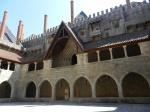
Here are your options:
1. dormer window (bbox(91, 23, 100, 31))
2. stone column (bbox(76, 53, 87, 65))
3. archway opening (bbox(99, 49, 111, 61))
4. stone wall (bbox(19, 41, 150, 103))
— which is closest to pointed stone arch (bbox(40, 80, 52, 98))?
stone wall (bbox(19, 41, 150, 103))

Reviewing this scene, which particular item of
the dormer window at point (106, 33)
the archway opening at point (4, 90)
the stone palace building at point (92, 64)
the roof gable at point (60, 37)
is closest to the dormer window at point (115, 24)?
the stone palace building at point (92, 64)

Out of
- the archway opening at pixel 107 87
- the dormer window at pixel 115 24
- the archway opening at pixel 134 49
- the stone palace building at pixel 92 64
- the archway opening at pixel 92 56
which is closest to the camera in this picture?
the stone palace building at pixel 92 64

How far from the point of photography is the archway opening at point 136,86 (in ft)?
43.6

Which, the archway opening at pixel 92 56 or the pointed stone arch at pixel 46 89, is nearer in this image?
the archway opening at pixel 92 56

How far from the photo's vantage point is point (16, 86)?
701 inches

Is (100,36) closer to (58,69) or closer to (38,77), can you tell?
(58,69)

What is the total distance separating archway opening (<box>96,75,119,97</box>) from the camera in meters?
14.9

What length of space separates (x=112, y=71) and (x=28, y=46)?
2090 cm

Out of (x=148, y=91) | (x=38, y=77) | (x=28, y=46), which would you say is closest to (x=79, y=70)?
(x=38, y=77)

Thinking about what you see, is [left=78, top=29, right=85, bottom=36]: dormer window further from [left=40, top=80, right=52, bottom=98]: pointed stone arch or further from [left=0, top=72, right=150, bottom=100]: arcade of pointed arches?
[left=40, top=80, right=52, bottom=98]: pointed stone arch

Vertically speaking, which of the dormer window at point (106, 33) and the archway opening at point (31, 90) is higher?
the dormer window at point (106, 33)

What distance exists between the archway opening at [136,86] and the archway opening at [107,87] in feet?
4.05

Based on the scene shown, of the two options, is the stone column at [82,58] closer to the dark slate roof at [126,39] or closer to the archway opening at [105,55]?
the dark slate roof at [126,39]

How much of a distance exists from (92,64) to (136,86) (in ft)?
17.5
